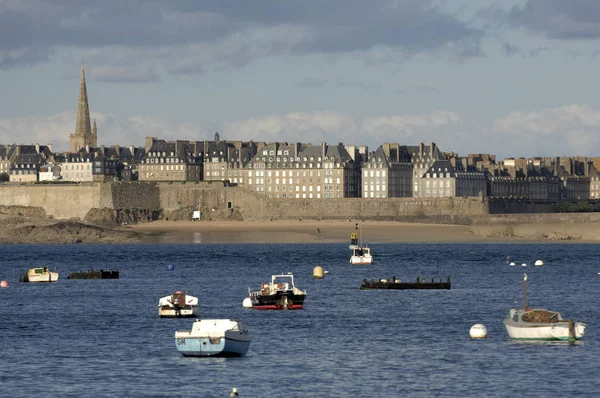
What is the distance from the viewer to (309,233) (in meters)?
113

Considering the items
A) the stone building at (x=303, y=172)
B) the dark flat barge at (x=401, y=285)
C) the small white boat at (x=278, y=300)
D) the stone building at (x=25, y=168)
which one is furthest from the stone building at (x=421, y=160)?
the small white boat at (x=278, y=300)

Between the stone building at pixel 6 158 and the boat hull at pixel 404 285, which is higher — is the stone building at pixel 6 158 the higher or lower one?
the higher one

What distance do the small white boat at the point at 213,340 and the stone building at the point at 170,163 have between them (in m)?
111

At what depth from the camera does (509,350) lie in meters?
33.4

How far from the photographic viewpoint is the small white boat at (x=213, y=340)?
104 ft


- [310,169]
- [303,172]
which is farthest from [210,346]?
[303,172]

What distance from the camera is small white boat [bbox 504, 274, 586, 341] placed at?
1350 inches

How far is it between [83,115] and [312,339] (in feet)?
454

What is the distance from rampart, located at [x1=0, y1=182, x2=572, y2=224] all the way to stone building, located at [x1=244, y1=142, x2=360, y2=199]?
762 centimetres

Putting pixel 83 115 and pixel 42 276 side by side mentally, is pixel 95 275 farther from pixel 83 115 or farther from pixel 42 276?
pixel 83 115

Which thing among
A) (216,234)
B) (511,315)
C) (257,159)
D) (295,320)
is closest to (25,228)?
(216,234)

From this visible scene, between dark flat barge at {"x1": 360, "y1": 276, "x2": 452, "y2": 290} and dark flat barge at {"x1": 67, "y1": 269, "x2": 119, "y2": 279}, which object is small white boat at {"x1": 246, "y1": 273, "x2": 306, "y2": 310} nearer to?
dark flat barge at {"x1": 360, "y1": 276, "x2": 452, "y2": 290}

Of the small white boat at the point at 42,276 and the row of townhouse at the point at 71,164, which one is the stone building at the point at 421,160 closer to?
the row of townhouse at the point at 71,164

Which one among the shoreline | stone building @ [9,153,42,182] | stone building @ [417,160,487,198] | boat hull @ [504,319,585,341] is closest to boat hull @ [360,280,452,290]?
boat hull @ [504,319,585,341]
